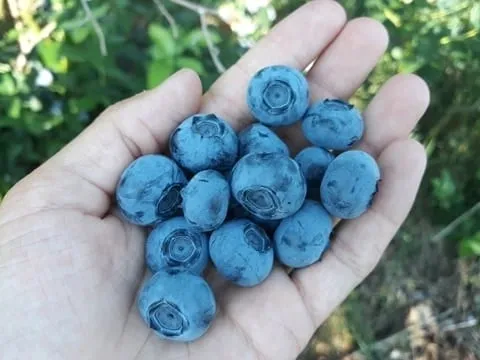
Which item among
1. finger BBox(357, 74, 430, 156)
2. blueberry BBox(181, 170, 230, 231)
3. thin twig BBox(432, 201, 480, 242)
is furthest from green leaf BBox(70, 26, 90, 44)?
thin twig BBox(432, 201, 480, 242)

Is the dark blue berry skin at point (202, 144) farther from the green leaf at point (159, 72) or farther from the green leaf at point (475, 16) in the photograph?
the green leaf at point (475, 16)

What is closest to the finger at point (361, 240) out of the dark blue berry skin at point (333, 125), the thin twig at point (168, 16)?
the dark blue berry skin at point (333, 125)

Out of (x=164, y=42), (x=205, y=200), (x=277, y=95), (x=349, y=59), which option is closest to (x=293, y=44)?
(x=349, y=59)

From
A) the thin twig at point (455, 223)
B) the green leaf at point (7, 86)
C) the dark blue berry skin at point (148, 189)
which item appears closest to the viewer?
the dark blue berry skin at point (148, 189)

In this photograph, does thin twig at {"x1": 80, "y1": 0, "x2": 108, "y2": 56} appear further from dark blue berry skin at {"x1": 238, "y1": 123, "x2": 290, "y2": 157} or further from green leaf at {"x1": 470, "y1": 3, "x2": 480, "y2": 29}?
green leaf at {"x1": 470, "y1": 3, "x2": 480, "y2": 29}

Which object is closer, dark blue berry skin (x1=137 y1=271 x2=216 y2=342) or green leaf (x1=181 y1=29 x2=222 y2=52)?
dark blue berry skin (x1=137 y1=271 x2=216 y2=342)
